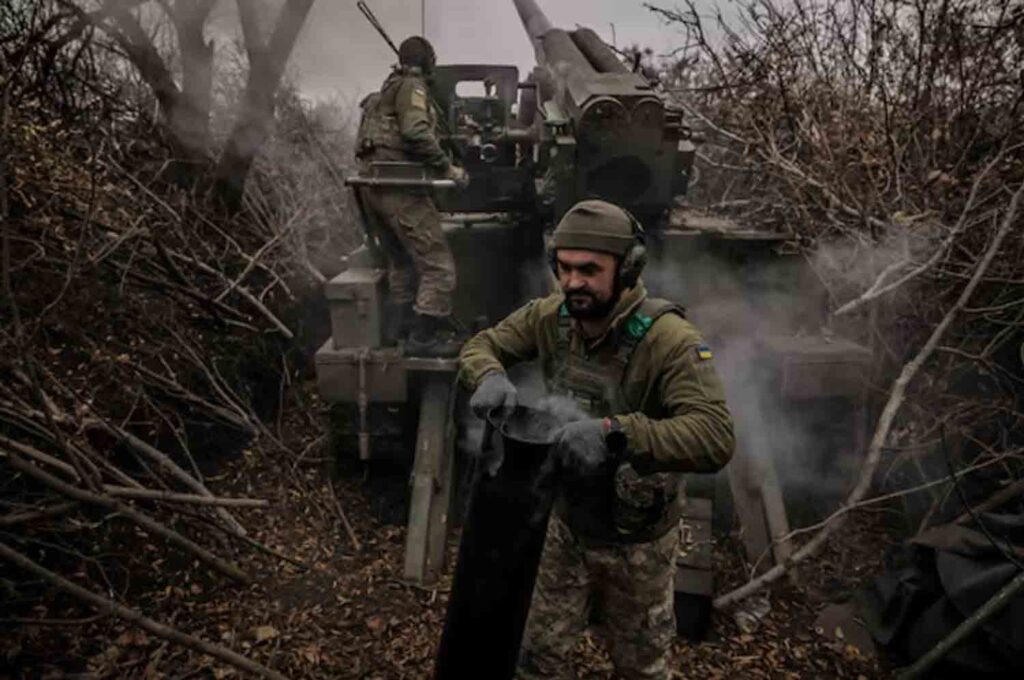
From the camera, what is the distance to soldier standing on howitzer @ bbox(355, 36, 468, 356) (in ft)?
16.9

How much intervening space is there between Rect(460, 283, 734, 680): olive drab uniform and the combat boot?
2045 mm

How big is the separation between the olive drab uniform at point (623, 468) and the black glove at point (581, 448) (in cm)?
19

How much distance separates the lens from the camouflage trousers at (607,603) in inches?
116

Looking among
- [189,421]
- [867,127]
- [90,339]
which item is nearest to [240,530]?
[189,421]

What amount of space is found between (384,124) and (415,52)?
1.79 ft

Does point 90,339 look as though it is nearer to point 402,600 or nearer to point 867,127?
point 402,600

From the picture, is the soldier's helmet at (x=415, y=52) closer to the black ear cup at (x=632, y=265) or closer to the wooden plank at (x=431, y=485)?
the wooden plank at (x=431, y=485)

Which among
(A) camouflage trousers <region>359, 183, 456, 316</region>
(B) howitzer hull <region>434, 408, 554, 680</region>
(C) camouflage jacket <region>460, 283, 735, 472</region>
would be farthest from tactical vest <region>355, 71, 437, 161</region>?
(B) howitzer hull <region>434, 408, 554, 680</region>


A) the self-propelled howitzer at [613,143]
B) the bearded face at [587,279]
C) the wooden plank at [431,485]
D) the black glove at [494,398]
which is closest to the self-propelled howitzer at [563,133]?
the self-propelled howitzer at [613,143]

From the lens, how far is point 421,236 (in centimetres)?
527

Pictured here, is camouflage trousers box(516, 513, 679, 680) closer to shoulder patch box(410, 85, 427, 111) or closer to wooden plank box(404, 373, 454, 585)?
wooden plank box(404, 373, 454, 585)

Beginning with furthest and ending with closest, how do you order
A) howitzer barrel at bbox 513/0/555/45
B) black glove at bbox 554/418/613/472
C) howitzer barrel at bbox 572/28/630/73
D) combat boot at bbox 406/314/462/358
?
howitzer barrel at bbox 513/0/555/45, howitzer barrel at bbox 572/28/630/73, combat boot at bbox 406/314/462/358, black glove at bbox 554/418/613/472

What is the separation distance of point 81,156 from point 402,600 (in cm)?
454

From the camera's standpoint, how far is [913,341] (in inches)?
218
